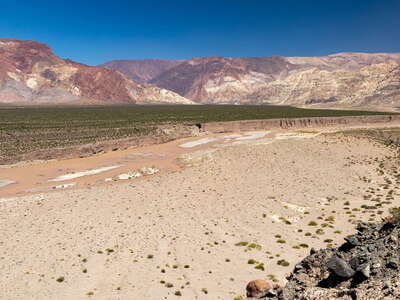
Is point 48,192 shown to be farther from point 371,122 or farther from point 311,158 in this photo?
point 371,122

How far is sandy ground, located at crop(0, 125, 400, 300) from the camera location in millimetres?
14000

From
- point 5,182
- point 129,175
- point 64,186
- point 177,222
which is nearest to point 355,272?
point 177,222

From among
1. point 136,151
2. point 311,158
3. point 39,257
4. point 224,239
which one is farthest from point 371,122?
point 39,257

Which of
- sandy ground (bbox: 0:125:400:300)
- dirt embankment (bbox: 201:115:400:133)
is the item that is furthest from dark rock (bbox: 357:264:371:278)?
dirt embankment (bbox: 201:115:400:133)

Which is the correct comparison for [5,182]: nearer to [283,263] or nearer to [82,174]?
[82,174]

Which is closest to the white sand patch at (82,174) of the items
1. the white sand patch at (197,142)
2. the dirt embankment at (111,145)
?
the dirt embankment at (111,145)

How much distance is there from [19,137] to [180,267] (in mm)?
47866

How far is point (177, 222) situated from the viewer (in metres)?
20.3

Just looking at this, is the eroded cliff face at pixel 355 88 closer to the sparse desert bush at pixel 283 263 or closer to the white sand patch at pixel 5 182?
the sparse desert bush at pixel 283 263

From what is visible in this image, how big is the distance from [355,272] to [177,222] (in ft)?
40.9

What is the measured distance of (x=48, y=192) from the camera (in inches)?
1090

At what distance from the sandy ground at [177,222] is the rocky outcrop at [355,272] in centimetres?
288

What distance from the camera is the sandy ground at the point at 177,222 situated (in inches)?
551

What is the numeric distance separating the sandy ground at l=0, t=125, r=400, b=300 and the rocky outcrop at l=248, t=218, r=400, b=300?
2.88m
